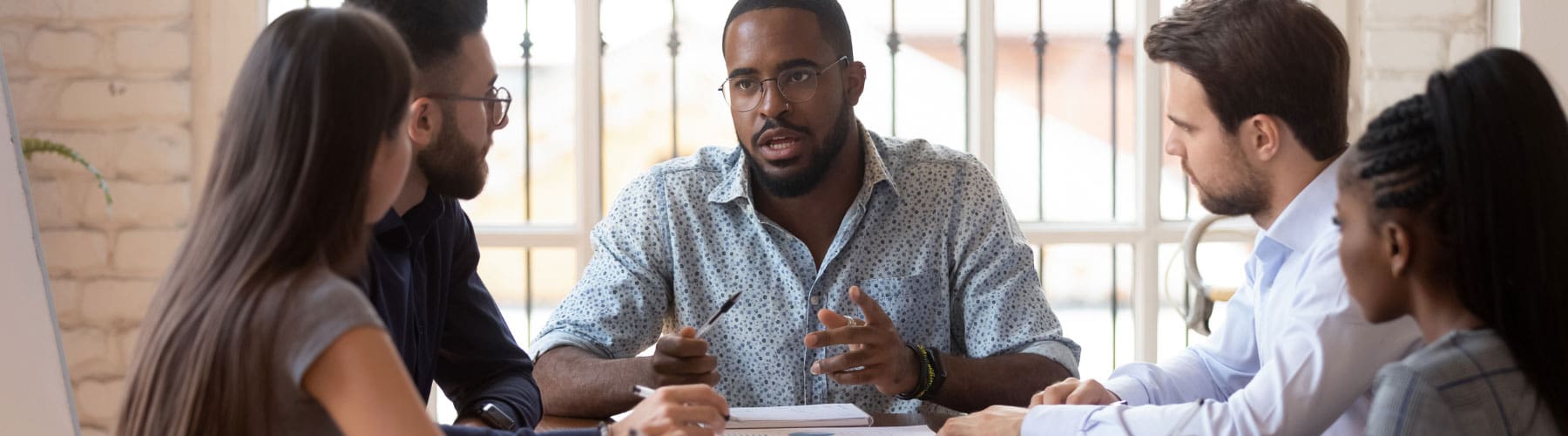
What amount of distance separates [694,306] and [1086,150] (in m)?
1.67

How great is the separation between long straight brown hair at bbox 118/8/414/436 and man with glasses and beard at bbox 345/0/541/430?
1.70 feet

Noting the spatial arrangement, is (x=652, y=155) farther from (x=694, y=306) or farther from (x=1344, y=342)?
(x=1344, y=342)

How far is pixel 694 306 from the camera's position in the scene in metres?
2.46

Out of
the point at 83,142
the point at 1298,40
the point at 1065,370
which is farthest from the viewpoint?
the point at 83,142

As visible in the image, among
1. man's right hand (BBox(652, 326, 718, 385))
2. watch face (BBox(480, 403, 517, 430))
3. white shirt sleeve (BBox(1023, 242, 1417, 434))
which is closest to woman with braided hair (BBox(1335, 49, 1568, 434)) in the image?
white shirt sleeve (BBox(1023, 242, 1417, 434))

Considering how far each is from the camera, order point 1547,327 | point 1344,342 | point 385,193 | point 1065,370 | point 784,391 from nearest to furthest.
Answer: point 1547,327
point 385,193
point 1344,342
point 1065,370
point 784,391

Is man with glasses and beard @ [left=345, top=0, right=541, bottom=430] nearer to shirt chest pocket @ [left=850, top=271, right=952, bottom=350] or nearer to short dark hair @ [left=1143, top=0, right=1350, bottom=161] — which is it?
shirt chest pocket @ [left=850, top=271, right=952, bottom=350]

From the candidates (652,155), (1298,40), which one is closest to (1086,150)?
(652,155)

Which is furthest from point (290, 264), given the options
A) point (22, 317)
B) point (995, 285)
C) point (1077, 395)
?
point (995, 285)

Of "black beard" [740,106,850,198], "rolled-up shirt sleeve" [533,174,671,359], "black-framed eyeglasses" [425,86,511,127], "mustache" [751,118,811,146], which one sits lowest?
"rolled-up shirt sleeve" [533,174,671,359]

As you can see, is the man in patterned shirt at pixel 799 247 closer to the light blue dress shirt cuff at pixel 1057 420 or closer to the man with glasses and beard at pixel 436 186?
the man with glasses and beard at pixel 436 186

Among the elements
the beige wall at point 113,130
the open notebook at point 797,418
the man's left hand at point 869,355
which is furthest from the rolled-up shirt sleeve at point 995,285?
the beige wall at point 113,130

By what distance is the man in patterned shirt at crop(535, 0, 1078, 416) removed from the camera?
2377mm

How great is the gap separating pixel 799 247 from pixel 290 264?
4.37 feet
